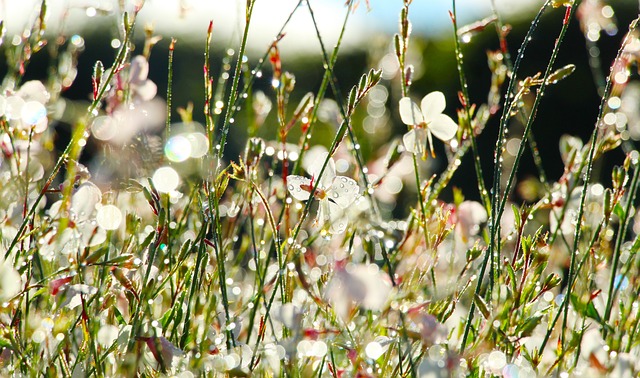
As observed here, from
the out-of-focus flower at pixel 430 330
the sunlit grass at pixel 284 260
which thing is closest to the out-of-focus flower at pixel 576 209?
the sunlit grass at pixel 284 260

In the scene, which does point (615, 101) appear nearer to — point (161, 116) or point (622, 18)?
point (161, 116)

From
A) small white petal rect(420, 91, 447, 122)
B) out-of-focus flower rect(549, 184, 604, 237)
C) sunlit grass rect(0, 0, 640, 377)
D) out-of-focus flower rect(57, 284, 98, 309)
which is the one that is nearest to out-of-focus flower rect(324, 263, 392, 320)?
sunlit grass rect(0, 0, 640, 377)

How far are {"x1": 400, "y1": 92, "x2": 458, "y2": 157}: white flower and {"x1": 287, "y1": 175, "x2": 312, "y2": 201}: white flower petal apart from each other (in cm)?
18

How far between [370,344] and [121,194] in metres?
0.55

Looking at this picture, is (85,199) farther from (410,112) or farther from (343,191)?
(410,112)

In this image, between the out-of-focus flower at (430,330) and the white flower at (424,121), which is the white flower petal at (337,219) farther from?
the out-of-focus flower at (430,330)

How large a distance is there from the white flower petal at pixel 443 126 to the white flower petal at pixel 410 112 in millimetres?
21

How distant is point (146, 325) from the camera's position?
3.08ft

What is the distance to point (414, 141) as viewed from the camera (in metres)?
1.18

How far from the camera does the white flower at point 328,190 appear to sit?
111cm

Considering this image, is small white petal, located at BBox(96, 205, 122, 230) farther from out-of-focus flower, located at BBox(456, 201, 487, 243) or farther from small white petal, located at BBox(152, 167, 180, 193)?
out-of-focus flower, located at BBox(456, 201, 487, 243)

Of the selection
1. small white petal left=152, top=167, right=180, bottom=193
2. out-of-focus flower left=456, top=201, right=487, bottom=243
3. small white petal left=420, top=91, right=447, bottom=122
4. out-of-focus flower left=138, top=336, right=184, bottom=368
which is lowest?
out-of-focus flower left=138, top=336, right=184, bottom=368

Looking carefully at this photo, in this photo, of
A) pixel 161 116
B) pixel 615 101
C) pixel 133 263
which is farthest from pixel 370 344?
pixel 615 101

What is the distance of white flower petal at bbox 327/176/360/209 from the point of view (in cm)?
110
